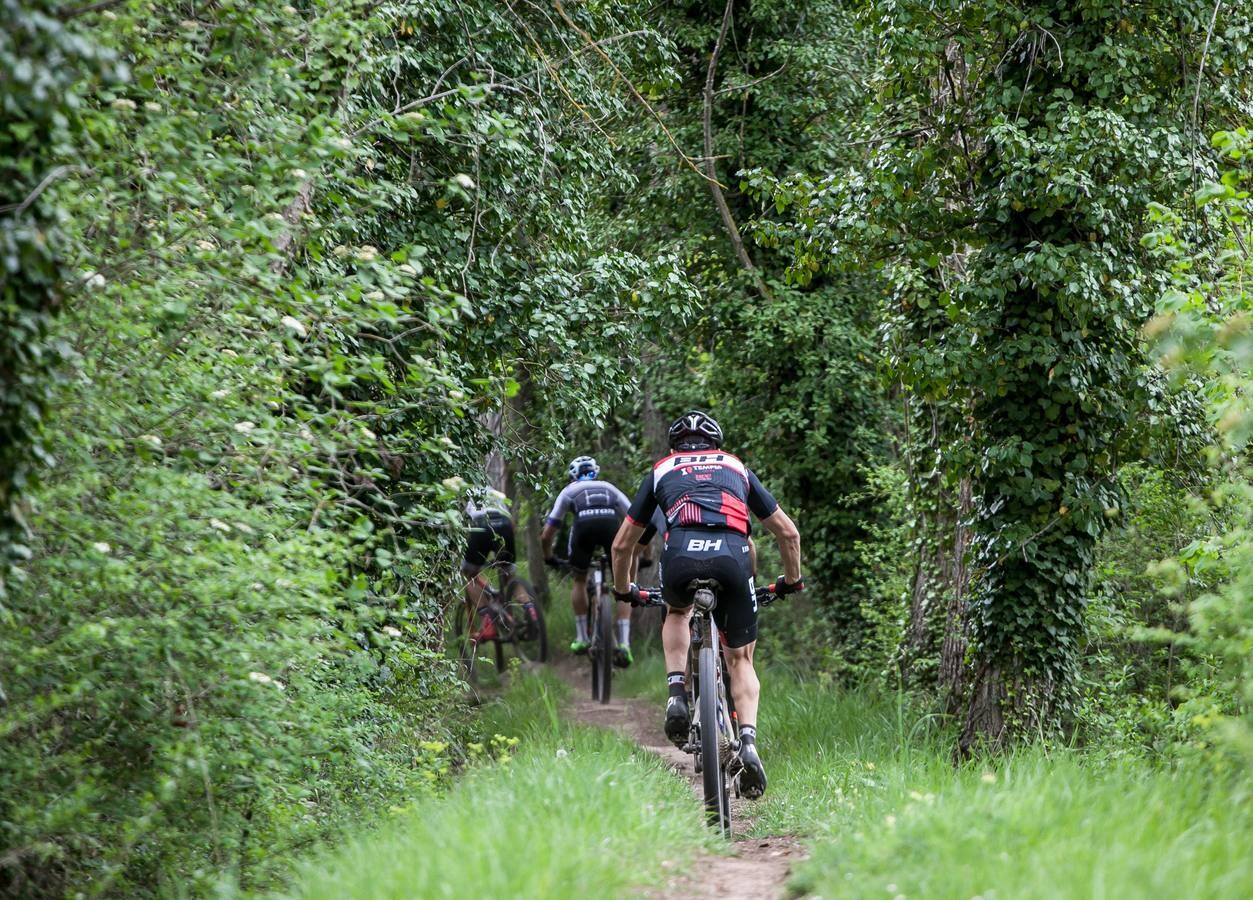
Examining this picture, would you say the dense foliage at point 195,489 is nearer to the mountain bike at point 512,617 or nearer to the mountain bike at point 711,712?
the mountain bike at point 711,712

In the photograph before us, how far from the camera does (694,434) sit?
23.4ft

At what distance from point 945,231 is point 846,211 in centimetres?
71

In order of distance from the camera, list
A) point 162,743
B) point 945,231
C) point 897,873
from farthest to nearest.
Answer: point 945,231 → point 162,743 → point 897,873

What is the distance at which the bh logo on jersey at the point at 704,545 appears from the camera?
21.9 feet

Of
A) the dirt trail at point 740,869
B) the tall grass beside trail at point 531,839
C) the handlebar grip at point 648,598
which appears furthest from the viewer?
the handlebar grip at point 648,598

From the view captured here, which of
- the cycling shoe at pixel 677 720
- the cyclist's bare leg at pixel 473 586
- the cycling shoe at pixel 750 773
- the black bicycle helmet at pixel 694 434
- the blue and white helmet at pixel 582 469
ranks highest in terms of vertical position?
the blue and white helmet at pixel 582 469

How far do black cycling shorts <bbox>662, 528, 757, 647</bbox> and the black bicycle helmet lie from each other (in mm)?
577

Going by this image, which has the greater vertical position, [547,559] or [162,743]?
[547,559]

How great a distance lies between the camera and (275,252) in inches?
196

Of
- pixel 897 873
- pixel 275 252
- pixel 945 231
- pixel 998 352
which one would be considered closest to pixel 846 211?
pixel 945 231

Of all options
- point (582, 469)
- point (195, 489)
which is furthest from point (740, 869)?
point (582, 469)

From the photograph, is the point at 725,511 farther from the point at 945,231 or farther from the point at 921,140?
the point at 921,140

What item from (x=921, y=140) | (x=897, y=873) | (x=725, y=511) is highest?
(x=921, y=140)

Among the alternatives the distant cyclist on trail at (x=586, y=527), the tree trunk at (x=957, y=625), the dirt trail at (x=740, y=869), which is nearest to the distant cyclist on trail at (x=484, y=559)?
the distant cyclist on trail at (x=586, y=527)
